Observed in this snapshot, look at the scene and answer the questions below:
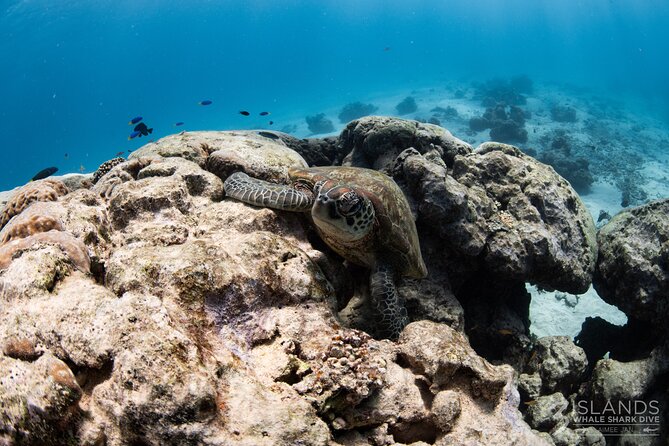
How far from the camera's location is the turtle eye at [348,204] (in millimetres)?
3396

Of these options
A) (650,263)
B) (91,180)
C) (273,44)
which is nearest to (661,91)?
(650,263)

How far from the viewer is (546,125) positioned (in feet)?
83.7

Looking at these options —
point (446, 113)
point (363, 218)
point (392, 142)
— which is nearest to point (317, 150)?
point (392, 142)

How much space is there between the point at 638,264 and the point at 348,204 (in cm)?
491

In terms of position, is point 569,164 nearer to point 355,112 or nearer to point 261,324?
point 261,324

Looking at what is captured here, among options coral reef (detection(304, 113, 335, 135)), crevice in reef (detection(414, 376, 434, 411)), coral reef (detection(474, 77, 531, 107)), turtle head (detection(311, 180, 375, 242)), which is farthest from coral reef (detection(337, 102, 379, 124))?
crevice in reef (detection(414, 376, 434, 411))

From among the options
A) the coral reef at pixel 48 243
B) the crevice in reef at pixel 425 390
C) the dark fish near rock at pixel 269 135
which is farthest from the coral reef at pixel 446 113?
the coral reef at pixel 48 243

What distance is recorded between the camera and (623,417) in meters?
5.00

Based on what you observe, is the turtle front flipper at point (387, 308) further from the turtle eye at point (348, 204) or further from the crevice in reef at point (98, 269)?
the crevice in reef at point (98, 269)

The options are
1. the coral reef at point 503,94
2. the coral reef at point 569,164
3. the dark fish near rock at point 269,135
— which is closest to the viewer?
the dark fish near rock at point 269,135

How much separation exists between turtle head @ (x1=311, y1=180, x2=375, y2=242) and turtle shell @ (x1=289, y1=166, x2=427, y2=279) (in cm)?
31

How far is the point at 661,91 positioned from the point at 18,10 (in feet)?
309

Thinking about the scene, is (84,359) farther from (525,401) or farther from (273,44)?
(273,44)

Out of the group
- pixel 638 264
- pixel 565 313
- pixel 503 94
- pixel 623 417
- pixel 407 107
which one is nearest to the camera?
pixel 623 417
